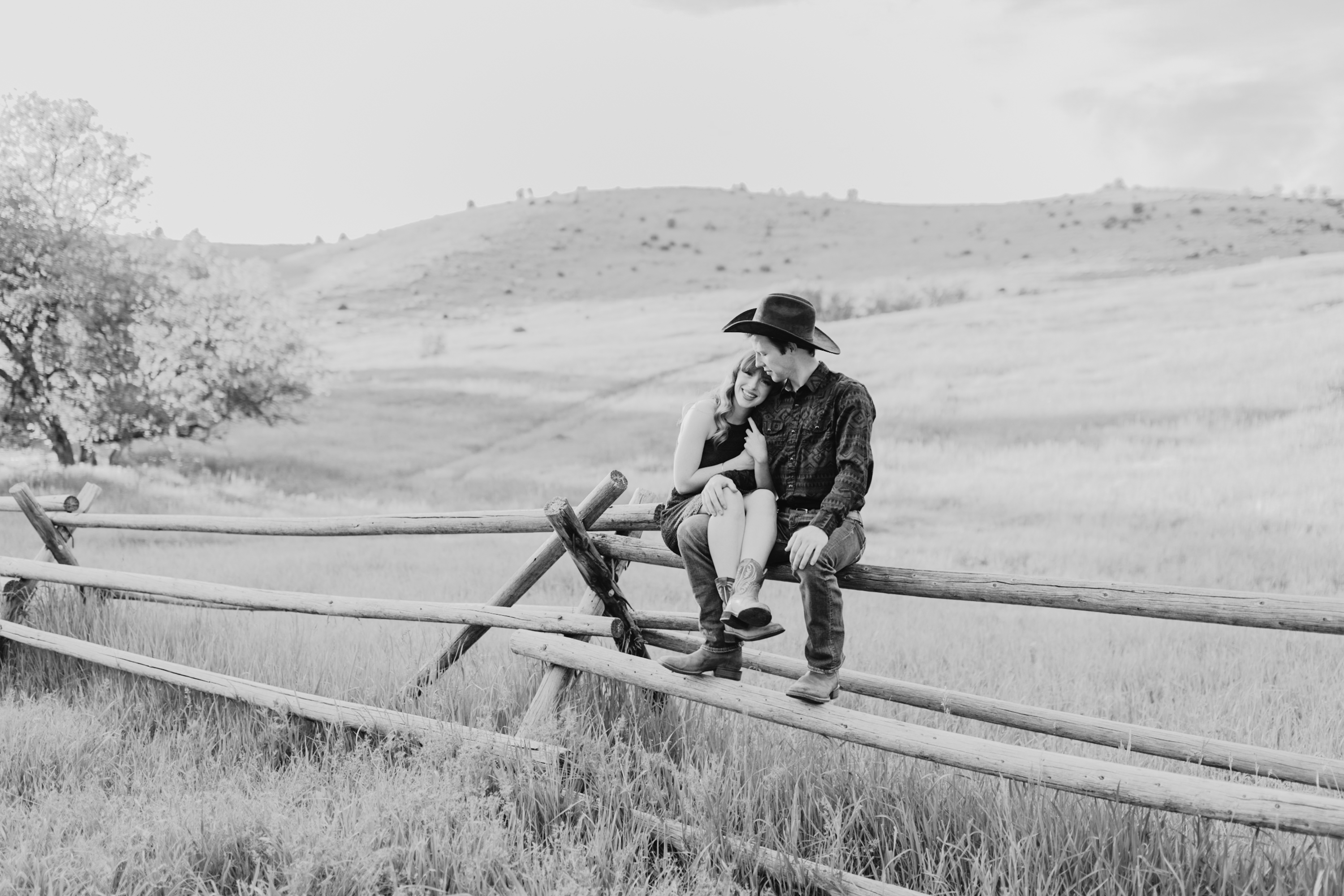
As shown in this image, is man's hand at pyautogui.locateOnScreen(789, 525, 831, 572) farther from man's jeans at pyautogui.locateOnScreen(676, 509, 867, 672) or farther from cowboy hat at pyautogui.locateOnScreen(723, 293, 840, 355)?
cowboy hat at pyautogui.locateOnScreen(723, 293, 840, 355)

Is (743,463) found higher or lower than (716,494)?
higher

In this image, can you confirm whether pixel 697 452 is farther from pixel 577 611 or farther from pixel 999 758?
pixel 999 758

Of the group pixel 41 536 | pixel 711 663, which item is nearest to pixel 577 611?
pixel 711 663

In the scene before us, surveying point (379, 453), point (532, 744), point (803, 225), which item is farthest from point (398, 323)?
point (532, 744)

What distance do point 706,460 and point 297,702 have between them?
7.77 feet

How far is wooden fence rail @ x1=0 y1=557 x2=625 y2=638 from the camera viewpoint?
14.8ft

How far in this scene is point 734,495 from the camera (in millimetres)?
3662

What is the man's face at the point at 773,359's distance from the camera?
3.63 m

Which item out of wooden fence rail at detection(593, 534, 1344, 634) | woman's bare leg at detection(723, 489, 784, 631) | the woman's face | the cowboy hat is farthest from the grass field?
the cowboy hat

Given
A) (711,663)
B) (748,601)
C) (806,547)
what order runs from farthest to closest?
1. (711,663)
2. (748,601)
3. (806,547)

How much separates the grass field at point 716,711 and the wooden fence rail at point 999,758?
0.70 ft

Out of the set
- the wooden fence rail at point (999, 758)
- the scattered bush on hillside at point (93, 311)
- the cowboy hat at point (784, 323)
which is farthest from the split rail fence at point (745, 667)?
the scattered bush on hillside at point (93, 311)

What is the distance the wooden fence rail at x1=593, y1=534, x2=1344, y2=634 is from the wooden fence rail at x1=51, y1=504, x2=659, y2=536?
36.2 inches

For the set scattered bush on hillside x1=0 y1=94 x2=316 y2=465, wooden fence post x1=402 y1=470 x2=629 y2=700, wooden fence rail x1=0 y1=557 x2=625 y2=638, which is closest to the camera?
wooden fence rail x1=0 y1=557 x2=625 y2=638
